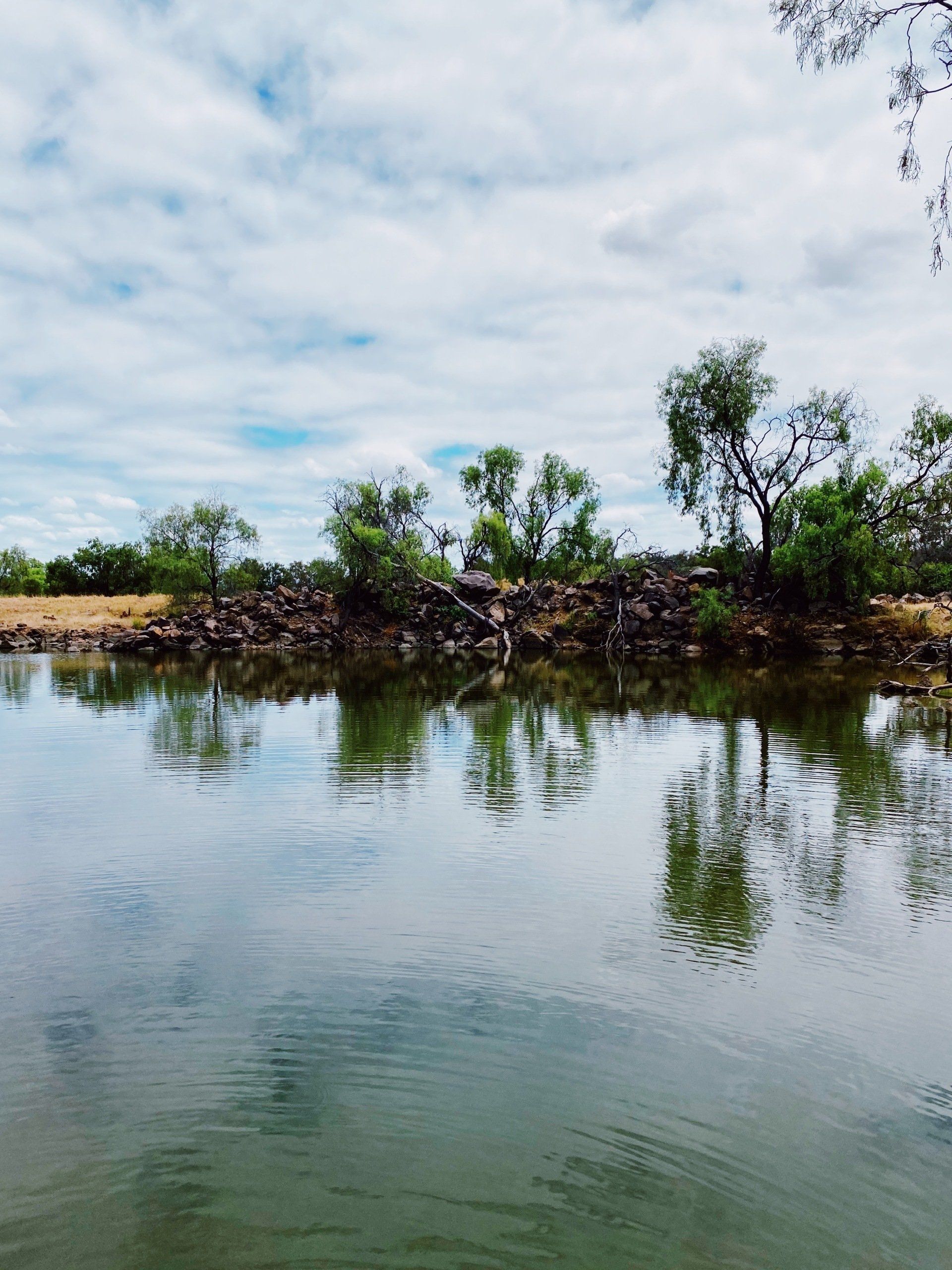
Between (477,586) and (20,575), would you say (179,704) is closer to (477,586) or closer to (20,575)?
(477,586)

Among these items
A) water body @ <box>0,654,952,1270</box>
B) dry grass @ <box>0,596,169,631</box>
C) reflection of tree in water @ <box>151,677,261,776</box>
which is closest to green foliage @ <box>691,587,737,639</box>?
reflection of tree in water @ <box>151,677,261,776</box>

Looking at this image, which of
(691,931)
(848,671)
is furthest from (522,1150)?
(848,671)

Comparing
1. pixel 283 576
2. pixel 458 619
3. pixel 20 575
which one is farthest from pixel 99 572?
pixel 458 619

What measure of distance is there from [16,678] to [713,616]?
30.4 m

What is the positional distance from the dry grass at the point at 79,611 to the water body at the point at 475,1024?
1903 inches

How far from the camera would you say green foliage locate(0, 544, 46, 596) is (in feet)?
272

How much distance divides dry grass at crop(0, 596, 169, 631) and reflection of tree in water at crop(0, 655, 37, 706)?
1364 cm

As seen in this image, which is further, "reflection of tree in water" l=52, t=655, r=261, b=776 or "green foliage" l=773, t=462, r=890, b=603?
"green foliage" l=773, t=462, r=890, b=603

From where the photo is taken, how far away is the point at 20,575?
8894 centimetres

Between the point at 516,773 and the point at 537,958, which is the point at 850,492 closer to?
A: the point at 516,773

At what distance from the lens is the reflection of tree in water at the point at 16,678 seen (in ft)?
76.4

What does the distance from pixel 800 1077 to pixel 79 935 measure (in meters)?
5.19

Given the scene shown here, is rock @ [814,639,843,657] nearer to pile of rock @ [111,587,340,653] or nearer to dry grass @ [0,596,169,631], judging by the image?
pile of rock @ [111,587,340,653]

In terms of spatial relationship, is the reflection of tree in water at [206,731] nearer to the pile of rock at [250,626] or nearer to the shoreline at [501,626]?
the shoreline at [501,626]
